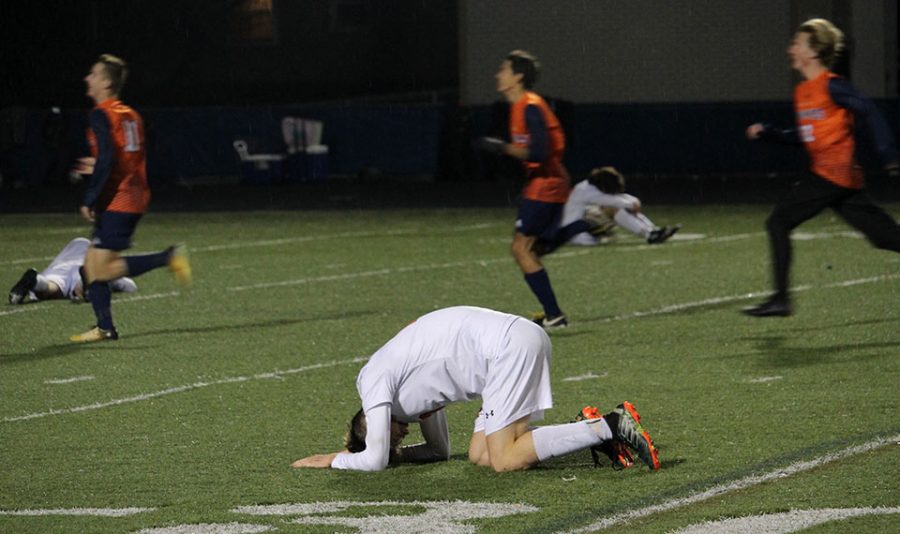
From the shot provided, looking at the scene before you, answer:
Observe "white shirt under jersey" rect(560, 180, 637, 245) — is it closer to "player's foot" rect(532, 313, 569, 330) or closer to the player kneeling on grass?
"player's foot" rect(532, 313, 569, 330)

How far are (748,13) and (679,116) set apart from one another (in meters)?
5.35

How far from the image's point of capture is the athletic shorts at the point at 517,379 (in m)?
6.75

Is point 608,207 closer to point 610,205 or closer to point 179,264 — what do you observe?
point 610,205

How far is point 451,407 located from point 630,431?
7.01 ft

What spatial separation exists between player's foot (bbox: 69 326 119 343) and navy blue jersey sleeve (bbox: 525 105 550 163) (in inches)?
122

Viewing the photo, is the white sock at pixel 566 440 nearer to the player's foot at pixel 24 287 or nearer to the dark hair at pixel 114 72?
the dark hair at pixel 114 72

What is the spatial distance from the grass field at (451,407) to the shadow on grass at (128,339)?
0.03 meters

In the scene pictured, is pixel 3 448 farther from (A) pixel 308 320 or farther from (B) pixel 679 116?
(B) pixel 679 116

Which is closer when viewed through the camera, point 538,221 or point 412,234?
point 538,221

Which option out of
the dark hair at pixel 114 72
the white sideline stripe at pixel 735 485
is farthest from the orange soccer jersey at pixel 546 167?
the white sideline stripe at pixel 735 485

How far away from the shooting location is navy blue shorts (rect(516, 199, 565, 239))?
11.7 meters

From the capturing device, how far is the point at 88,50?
3775cm

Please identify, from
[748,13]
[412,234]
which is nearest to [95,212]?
[412,234]

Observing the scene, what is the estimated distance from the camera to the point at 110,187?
11383 mm
